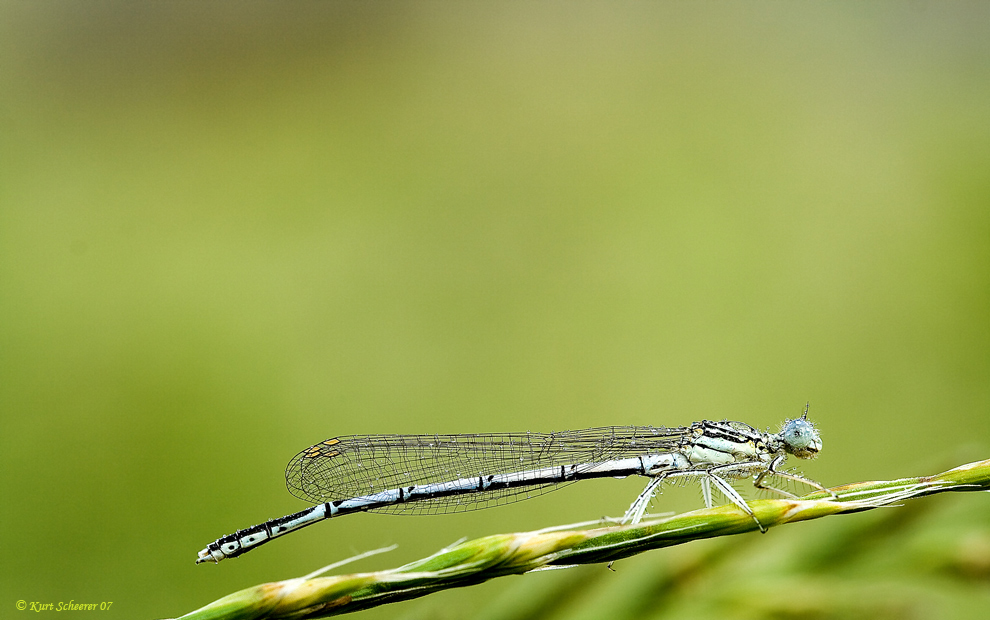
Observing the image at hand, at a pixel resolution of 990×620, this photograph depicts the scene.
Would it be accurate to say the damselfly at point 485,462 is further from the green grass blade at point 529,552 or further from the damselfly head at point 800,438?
the green grass blade at point 529,552

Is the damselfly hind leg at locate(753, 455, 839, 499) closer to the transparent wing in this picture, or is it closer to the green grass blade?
the transparent wing

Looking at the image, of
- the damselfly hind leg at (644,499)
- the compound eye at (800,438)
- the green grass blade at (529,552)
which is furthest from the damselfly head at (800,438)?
the green grass blade at (529,552)

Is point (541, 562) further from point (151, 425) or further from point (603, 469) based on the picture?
point (151, 425)

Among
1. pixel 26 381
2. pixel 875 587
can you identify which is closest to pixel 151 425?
pixel 26 381

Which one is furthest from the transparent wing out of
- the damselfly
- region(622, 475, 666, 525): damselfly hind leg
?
region(622, 475, 666, 525): damselfly hind leg

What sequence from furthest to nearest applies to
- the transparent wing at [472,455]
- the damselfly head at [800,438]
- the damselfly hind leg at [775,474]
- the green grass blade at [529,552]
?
the transparent wing at [472,455] < the damselfly head at [800,438] < the damselfly hind leg at [775,474] < the green grass blade at [529,552]

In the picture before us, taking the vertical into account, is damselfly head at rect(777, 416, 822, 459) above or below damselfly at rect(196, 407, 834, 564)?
below
